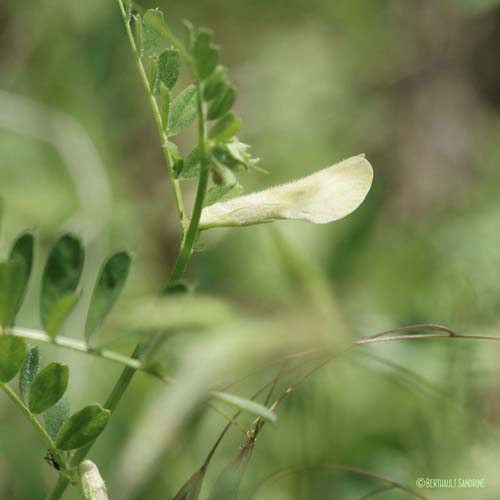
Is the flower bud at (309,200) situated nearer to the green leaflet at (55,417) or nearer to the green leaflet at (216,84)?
the green leaflet at (216,84)

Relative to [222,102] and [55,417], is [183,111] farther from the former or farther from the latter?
[55,417]

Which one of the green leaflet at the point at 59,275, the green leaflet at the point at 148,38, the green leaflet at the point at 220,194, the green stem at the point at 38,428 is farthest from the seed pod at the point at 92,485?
the green leaflet at the point at 148,38

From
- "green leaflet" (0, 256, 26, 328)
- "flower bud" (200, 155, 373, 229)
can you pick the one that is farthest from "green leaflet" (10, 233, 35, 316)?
"flower bud" (200, 155, 373, 229)


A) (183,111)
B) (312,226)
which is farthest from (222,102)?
(312,226)

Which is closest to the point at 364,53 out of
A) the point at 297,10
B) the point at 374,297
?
the point at 297,10

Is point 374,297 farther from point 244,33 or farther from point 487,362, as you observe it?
point 244,33
